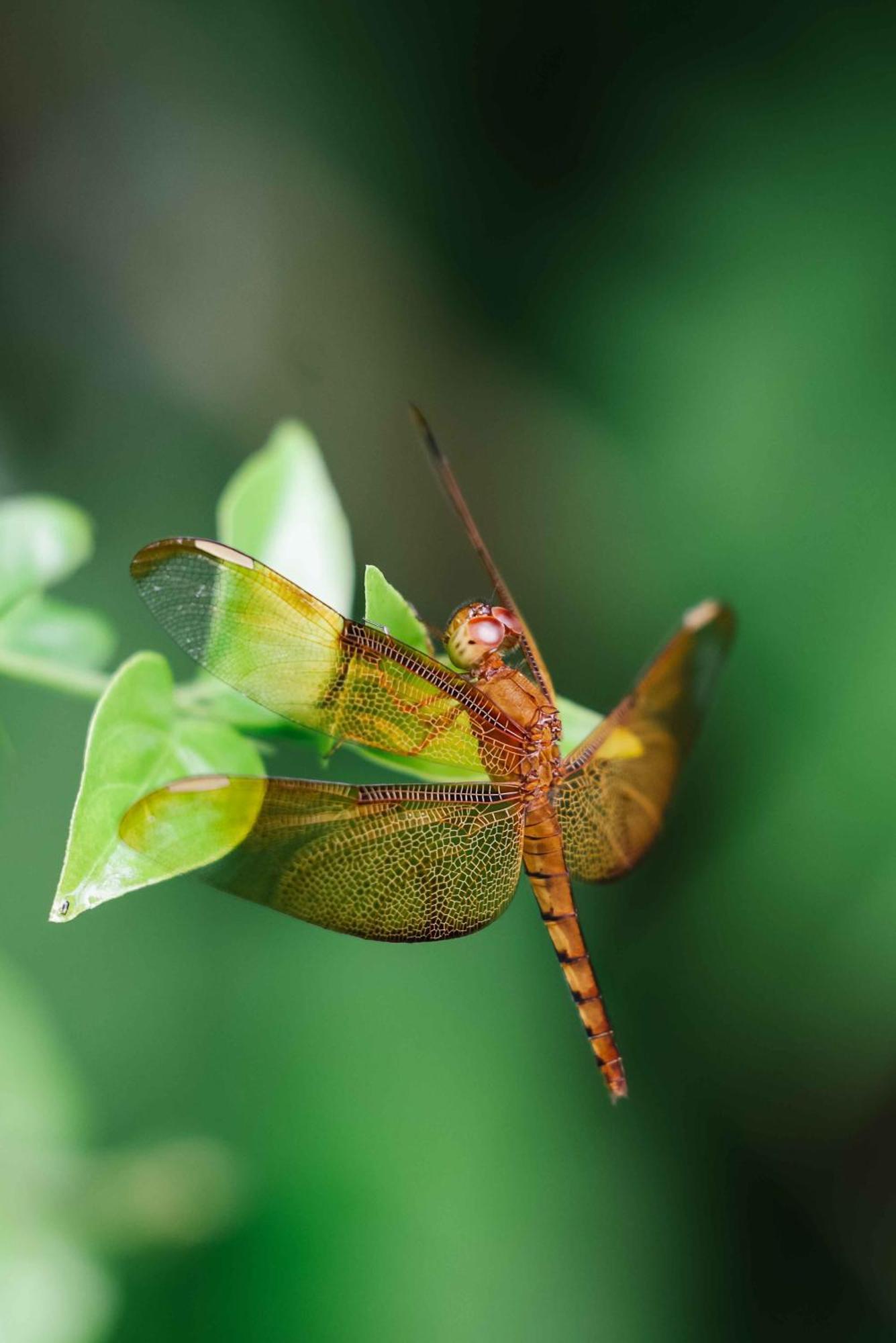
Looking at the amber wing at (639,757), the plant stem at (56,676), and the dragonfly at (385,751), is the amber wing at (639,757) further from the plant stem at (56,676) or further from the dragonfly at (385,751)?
the plant stem at (56,676)

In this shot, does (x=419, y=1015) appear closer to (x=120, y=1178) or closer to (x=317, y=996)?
(x=317, y=996)

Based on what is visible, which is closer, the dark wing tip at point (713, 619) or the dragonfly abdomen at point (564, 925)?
the dragonfly abdomen at point (564, 925)

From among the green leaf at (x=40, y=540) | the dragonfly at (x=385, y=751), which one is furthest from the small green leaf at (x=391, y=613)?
the green leaf at (x=40, y=540)

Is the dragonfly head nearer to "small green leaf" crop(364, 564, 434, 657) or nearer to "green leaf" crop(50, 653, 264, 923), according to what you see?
"small green leaf" crop(364, 564, 434, 657)

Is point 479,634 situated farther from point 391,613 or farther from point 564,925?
point 564,925

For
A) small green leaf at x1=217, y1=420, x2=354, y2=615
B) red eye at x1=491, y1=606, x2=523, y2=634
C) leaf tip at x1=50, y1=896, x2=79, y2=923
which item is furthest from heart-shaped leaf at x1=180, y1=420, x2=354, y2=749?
leaf tip at x1=50, y1=896, x2=79, y2=923

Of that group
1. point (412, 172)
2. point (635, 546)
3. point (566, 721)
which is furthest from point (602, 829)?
point (412, 172)

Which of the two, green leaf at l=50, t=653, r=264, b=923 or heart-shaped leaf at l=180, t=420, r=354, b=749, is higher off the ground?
heart-shaped leaf at l=180, t=420, r=354, b=749
